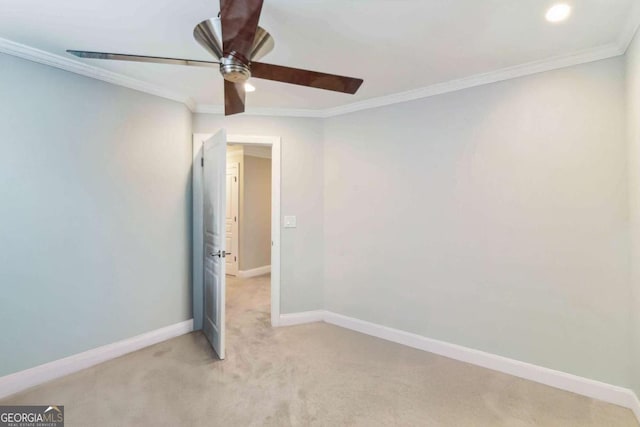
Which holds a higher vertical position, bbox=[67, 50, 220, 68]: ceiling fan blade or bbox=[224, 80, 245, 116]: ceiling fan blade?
bbox=[67, 50, 220, 68]: ceiling fan blade

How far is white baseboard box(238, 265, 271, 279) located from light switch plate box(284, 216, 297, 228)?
2702mm

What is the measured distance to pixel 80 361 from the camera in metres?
2.49

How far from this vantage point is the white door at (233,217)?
19.4 feet

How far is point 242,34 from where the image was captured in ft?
4.50

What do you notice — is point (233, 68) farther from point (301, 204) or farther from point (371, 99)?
point (301, 204)

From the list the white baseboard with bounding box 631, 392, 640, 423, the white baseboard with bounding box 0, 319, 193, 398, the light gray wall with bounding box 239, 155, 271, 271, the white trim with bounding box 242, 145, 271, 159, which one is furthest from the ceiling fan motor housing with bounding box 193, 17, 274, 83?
the light gray wall with bounding box 239, 155, 271, 271

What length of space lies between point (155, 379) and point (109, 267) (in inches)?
40.2

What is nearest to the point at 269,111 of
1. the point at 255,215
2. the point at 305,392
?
the point at 305,392

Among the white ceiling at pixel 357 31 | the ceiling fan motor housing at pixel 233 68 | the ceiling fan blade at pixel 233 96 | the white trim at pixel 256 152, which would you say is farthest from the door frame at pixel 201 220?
the white trim at pixel 256 152

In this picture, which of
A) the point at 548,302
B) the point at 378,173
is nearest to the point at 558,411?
the point at 548,302

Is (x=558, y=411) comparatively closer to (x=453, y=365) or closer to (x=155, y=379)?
(x=453, y=365)

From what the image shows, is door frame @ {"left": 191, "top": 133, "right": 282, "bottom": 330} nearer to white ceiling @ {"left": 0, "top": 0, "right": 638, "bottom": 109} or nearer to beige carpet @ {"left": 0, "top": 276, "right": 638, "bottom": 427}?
beige carpet @ {"left": 0, "top": 276, "right": 638, "bottom": 427}

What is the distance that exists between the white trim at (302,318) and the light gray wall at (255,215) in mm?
2601

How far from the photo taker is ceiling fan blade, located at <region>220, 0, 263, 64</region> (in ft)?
4.08
